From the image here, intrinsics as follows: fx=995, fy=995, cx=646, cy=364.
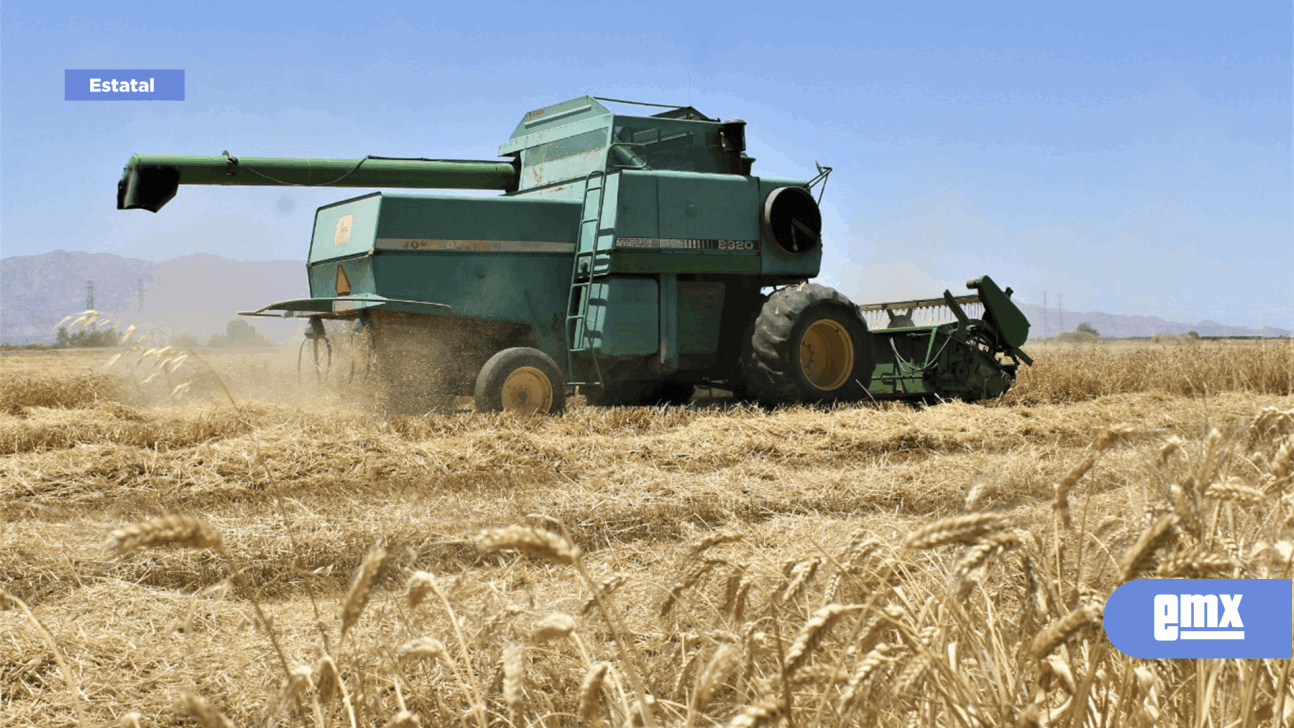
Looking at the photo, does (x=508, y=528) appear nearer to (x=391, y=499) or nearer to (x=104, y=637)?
(x=104, y=637)

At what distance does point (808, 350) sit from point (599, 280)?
227cm

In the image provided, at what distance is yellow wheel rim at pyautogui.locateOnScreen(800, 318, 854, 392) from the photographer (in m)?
9.55

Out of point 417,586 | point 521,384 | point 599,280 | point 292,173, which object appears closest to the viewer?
point 417,586

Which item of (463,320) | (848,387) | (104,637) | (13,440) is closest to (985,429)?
(848,387)

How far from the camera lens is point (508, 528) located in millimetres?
1185

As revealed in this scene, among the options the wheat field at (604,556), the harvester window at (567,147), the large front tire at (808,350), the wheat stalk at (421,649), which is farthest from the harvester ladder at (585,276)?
the wheat stalk at (421,649)

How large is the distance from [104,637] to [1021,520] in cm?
288

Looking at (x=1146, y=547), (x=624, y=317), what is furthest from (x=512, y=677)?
(x=624, y=317)

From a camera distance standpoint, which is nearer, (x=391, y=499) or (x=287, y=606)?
(x=287, y=606)

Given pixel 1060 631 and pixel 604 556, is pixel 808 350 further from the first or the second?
pixel 1060 631

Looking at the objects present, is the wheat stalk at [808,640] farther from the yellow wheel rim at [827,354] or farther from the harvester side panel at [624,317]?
the yellow wheel rim at [827,354]

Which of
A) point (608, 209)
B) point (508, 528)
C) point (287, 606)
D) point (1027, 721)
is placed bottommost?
point (287, 606)

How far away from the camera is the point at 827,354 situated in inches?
381

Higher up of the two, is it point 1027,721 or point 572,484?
point 1027,721
